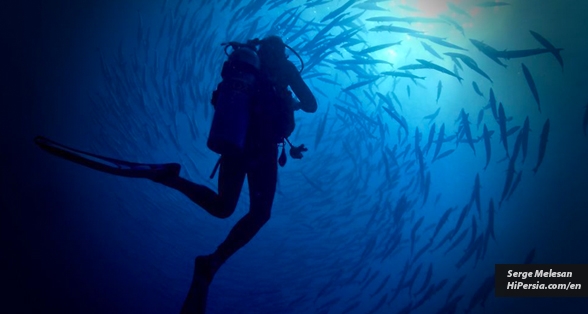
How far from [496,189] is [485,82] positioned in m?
4.27

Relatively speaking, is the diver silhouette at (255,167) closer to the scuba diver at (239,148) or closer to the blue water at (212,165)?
the scuba diver at (239,148)

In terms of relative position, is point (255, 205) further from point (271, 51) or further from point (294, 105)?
point (271, 51)

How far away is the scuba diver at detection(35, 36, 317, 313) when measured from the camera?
6.94ft

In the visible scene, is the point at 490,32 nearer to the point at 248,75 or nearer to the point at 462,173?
the point at 462,173

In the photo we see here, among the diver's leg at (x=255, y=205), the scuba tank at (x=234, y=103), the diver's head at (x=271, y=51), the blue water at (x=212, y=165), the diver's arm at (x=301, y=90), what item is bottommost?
the diver's leg at (x=255, y=205)

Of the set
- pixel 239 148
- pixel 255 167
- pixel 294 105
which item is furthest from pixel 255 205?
pixel 294 105

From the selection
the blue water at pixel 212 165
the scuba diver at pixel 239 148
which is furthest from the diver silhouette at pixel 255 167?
the blue water at pixel 212 165

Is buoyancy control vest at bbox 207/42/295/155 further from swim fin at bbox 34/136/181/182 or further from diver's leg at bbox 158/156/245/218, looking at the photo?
swim fin at bbox 34/136/181/182

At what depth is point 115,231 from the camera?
70.6 ft

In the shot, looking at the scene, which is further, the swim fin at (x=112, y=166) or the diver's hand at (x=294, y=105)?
the diver's hand at (x=294, y=105)

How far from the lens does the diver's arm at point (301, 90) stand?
9.36 ft

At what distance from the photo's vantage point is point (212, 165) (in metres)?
15.4

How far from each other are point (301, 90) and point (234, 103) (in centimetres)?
89

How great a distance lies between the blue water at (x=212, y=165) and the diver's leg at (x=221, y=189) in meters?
7.21
